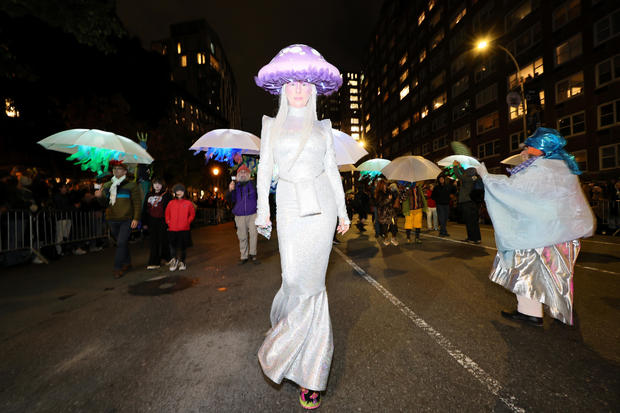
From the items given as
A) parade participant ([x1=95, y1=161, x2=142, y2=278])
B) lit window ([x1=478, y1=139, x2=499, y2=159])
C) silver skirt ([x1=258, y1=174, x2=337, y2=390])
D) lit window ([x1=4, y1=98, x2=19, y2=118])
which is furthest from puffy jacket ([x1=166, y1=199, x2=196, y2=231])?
lit window ([x1=478, y1=139, x2=499, y2=159])

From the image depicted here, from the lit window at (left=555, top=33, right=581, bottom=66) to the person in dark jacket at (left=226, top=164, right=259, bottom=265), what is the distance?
29082 millimetres

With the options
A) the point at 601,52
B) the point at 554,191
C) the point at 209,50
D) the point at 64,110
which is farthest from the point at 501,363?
the point at 209,50

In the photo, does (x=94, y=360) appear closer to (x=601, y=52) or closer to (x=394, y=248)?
(x=394, y=248)

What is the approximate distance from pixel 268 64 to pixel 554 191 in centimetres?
318

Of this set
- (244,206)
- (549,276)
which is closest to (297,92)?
(549,276)

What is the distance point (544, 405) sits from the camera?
204cm

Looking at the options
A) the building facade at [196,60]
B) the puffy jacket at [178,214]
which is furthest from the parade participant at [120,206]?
the building facade at [196,60]

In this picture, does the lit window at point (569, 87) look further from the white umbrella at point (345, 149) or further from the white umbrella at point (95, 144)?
the white umbrella at point (95, 144)

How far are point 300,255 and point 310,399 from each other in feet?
3.15

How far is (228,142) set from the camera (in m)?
7.25

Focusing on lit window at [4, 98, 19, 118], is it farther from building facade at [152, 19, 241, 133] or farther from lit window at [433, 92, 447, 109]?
building facade at [152, 19, 241, 133]

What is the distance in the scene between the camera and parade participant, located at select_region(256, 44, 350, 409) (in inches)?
88.5

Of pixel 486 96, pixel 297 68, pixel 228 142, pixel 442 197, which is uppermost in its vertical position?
pixel 486 96

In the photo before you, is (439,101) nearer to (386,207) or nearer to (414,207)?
(414,207)
